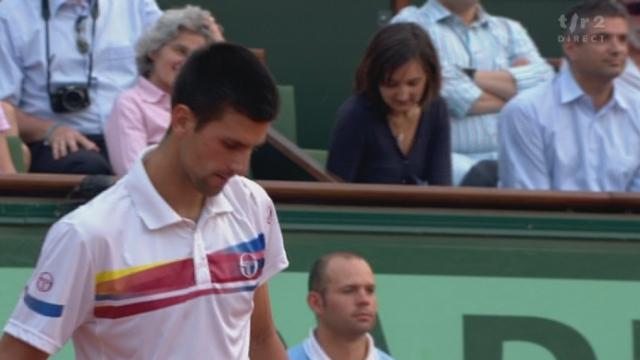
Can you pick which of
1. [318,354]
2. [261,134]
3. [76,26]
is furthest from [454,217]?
[261,134]

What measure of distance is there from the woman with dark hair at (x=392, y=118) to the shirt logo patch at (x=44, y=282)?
295 cm

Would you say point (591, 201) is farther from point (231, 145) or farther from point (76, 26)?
point (231, 145)

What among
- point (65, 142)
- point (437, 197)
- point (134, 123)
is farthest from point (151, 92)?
point (437, 197)

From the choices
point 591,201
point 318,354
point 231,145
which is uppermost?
point 231,145

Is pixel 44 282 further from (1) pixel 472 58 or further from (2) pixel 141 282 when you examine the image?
(1) pixel 472 58

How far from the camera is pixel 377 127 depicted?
646 centimetres

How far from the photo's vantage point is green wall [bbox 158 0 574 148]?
8.73m

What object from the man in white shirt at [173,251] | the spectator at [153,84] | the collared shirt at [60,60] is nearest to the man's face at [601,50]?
the spectator at [153,84]

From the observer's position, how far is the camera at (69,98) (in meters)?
6.75

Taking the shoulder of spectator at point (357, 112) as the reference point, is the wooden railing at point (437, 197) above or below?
below

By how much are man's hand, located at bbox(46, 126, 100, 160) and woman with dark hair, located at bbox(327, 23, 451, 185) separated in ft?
3.20

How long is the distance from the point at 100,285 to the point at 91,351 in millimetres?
189

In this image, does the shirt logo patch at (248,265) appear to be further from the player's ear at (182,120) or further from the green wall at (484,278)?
the green wall at (484,278)

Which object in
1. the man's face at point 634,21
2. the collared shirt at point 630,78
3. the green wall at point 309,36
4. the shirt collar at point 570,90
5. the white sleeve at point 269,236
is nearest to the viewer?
the white sleeve at point 269,236
